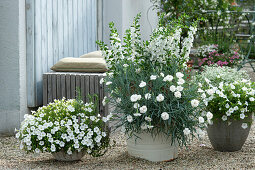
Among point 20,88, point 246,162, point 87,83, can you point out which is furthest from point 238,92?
point 20,88

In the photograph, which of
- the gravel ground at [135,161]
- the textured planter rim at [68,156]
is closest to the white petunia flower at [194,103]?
the gravel ground at [135,161]

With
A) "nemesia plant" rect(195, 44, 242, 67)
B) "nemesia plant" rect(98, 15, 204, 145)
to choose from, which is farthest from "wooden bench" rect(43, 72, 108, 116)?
"nemesia plant" rect(195, 44, 242, 67)

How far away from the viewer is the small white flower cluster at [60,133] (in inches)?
114

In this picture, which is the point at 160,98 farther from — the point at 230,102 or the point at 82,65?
the point at 82,65

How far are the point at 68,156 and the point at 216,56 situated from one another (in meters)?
4.35

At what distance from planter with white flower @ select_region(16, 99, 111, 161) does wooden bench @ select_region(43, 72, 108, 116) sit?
33.7 inches

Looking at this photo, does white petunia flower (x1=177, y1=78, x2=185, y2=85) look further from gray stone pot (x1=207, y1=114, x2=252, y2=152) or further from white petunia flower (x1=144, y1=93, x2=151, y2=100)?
gray stone pot (x1=207, y1=114, x2=252, y2=152)

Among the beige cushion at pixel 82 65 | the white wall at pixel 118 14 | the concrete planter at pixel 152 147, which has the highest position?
the white wall at pixel 118 14

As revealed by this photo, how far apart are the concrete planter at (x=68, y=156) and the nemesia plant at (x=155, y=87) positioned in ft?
1.22

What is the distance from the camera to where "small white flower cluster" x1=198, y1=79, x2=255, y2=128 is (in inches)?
121

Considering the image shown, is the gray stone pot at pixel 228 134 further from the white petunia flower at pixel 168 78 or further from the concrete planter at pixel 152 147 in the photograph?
the white petunia flower at pixel 168 78

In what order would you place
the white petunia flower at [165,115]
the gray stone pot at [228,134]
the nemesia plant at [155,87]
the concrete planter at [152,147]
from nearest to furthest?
1. the white petunia flower at [165,115]
2. the nemesia plant at [155,87]
3. the concrete planter at [152,147]
4. the gray stone pot at [228,134]

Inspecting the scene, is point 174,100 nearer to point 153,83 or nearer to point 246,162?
point 153,83

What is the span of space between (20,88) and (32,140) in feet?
3.55
